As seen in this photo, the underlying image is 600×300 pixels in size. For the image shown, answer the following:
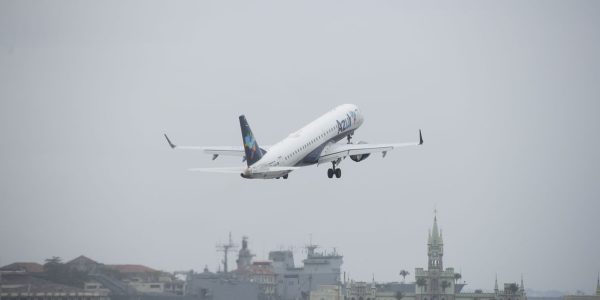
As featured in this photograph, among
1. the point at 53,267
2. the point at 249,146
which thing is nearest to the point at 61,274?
the point at 53,267

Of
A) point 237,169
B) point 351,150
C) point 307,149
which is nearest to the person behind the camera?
point 237,169

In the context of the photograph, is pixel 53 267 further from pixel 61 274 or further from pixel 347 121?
pixel 347 121

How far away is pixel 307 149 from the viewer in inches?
4811

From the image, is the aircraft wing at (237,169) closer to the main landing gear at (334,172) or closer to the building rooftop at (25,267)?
the main landing gear at (334,172)

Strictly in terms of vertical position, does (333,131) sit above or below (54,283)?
above

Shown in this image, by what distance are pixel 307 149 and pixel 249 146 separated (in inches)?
399

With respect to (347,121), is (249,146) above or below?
below

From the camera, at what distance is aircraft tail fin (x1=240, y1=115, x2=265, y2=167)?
11300cm

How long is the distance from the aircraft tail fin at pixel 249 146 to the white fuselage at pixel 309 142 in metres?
0.49

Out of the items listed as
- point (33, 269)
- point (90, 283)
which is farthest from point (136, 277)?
point (33, 269)

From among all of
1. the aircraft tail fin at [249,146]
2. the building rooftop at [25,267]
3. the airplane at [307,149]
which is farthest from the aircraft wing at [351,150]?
the building rooftop at [25,267]

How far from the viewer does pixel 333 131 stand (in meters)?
130

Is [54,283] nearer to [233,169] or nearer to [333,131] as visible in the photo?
[333,131]

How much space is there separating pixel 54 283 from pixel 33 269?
9.33 metres
